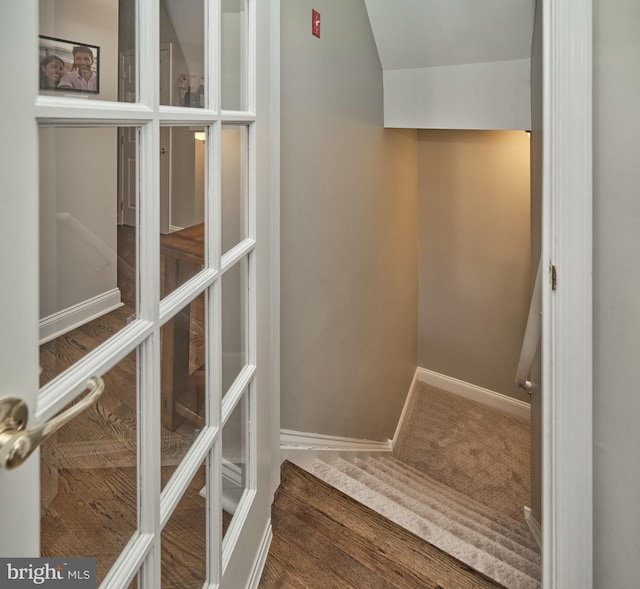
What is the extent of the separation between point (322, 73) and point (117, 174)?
1.52 meters

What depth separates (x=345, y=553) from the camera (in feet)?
4.90

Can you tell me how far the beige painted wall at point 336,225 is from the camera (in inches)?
73.2

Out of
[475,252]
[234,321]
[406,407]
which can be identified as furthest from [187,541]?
[475,252]

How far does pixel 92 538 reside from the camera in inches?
26.9

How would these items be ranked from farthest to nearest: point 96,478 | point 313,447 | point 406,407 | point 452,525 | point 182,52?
point 406,407 → point 313,447 → point 452,525 → point 182,52 → point 96,478

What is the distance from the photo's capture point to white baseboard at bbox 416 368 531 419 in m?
4.16

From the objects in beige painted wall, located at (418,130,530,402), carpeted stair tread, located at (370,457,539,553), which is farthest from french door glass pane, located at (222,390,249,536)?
beige painted wall, located at (418,130,530,402)

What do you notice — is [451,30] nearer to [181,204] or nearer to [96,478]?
[181,204]

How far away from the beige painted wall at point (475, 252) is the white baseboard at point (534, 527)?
189 cm

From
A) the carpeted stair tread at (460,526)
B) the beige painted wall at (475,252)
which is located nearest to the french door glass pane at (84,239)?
the carpeted stair tread at (460,526)

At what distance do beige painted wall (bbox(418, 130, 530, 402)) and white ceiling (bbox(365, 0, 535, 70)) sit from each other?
137 cm

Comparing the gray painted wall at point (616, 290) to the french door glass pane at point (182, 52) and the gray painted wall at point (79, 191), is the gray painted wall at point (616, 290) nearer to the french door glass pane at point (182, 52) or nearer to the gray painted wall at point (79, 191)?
the french door glass pane at point (182, 52)

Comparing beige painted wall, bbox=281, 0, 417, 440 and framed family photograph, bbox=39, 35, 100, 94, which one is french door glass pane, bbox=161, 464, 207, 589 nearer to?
framed family photograph, bbox=39, 35, 100, 94

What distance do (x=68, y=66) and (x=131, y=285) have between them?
11.5 inches
